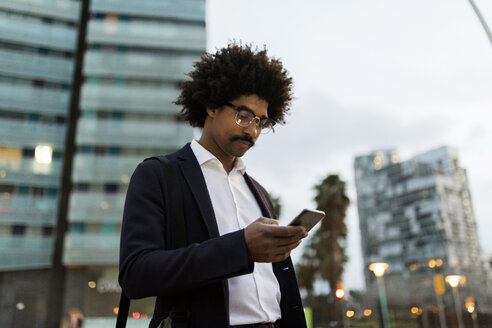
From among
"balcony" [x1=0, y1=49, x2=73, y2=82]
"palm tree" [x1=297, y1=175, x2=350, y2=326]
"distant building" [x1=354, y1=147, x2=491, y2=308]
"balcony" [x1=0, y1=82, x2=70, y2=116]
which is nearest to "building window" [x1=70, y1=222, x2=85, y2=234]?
"balcony" [x1=0, y1=82, x2=70, y2=116]

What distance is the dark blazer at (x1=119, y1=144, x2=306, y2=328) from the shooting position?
1.37 metres

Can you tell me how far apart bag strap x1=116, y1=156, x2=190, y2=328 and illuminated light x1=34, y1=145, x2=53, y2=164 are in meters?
35.4

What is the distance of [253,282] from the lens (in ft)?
5.79

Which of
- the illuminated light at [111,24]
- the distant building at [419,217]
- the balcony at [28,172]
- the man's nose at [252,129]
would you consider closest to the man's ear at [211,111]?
the man's nose at [252,129]

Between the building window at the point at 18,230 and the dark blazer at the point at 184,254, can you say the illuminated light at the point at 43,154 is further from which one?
the dark blazer at the point at 184,254

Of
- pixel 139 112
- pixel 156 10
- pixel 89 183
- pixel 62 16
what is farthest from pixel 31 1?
pixel 89 183

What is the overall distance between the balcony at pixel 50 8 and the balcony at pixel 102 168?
499 inches

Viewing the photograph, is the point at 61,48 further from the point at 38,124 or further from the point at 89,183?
the point at 89,183

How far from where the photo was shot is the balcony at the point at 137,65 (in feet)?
116

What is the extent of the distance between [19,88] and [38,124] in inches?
135

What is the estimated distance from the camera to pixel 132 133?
35.1 metres

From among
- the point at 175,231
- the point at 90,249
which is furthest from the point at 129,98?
the point at 175,231

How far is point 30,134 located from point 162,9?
15765 millimetres

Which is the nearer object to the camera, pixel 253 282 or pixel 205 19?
pixel 253 282
